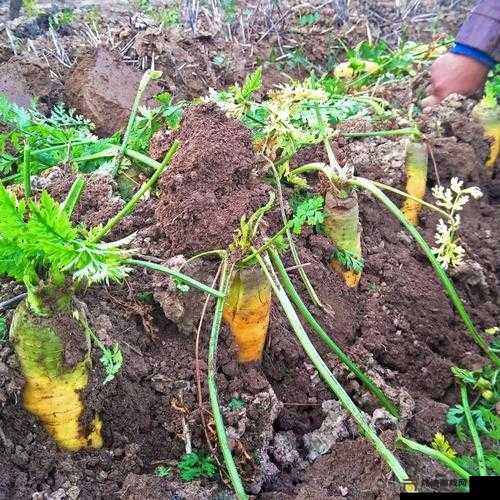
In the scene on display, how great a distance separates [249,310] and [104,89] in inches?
63.1

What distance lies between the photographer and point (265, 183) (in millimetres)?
1860

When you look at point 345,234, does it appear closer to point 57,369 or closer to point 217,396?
point 217,396

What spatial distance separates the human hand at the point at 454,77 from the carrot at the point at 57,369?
82.8 inches

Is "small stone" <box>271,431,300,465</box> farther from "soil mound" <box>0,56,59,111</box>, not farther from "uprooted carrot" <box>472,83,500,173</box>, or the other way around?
"soil mound" <box>0,56,59,111</box>

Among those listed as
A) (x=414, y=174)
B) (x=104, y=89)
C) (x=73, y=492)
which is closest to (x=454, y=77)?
(x=414, y=174)

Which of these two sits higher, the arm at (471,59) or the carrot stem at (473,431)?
the arm at (471,59)

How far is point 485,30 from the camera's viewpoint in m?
2.86

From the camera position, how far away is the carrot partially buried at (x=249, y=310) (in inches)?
57.9

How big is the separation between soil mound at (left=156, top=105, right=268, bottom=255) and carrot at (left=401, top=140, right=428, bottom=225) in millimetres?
742

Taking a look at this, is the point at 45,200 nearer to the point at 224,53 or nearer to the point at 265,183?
the point at 265,183

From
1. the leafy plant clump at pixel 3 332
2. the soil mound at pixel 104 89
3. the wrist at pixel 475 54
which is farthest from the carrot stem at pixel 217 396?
the wrist at pixel 475 54

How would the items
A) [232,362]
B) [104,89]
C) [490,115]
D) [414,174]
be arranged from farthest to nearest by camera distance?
[104,89], [490,115], [414,174], [232,362]

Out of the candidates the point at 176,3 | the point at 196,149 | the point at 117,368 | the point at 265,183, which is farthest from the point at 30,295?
the point at 176,3

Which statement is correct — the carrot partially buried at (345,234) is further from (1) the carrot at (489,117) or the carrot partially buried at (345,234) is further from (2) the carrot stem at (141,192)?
(1) the carrot at (489,117)
